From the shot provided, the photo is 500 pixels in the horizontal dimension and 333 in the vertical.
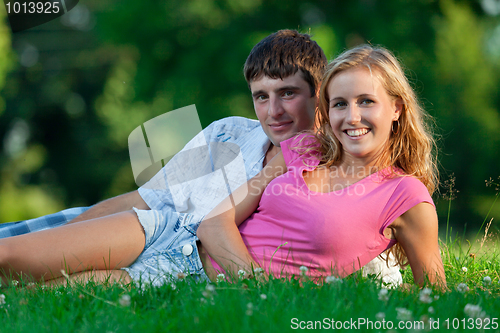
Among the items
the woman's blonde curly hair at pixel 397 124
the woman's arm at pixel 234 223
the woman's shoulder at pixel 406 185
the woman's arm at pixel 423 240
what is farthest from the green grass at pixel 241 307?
the woman's blonde curly hair at pixel 397 124

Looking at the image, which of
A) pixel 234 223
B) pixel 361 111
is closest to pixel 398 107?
pixel 361 111

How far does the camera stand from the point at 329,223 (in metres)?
2.05

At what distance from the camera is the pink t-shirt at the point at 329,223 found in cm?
205

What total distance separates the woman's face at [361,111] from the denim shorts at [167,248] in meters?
0.90

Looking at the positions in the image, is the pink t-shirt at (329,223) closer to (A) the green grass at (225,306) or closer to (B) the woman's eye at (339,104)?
(A) the green grass at (225,306)

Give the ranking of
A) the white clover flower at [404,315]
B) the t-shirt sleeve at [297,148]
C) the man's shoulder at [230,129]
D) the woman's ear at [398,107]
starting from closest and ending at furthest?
the white clover flower at [404,315] < the woman's ear at [398,107] < the t-shirt sleeve at [297,148] < the man's shoulder at [230,129]

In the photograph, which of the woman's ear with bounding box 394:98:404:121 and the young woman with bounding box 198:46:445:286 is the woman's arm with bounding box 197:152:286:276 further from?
the woman's ear with bounding box 394:98:404:121

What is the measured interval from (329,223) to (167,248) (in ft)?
2.77

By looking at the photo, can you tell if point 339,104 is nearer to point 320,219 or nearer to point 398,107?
point 398,107

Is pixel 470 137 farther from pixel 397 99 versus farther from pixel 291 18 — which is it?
pixel 397 99

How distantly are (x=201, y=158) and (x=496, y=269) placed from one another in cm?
186

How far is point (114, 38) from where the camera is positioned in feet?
39.1

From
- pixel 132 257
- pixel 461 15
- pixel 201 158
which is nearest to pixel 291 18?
pixel 461 15

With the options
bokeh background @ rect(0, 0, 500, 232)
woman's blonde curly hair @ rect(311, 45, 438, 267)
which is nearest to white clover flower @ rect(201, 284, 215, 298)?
woman's blonde curly hair @ rect(311, 45, 438, 267)
